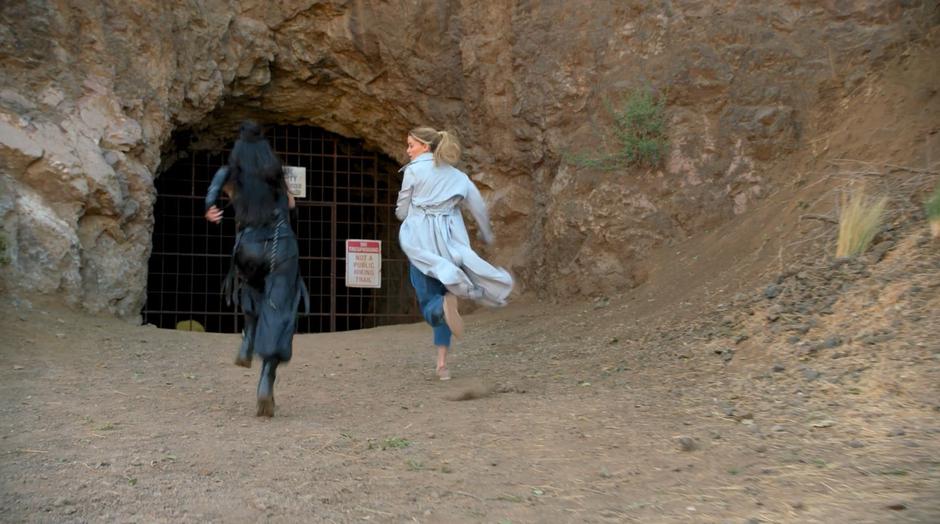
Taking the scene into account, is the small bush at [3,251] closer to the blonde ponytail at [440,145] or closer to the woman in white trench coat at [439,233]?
the woman in white trench coat at [439,233]

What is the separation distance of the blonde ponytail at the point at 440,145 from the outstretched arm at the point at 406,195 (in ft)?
0.62

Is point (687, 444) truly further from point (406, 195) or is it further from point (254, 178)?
point (406, 195)

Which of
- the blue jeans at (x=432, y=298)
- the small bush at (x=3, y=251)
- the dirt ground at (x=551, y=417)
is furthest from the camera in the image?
the small bush at (x=3, y=251)

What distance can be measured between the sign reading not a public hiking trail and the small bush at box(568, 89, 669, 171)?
128 inches

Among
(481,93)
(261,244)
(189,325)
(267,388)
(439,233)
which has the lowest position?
(267,388)

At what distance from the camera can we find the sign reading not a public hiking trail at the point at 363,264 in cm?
1073

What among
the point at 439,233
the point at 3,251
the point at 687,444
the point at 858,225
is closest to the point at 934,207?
the point at 858,225

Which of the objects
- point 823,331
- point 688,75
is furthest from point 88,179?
point 823,331

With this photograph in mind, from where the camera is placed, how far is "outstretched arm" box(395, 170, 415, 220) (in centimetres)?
584

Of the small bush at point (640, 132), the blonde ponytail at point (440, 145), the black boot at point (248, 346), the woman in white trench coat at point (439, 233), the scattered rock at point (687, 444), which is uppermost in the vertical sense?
the small bush at point (640, 132)

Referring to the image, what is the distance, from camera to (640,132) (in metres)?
8.45

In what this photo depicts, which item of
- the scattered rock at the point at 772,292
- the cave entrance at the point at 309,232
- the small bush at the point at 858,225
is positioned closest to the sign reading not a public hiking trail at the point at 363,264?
the cave entrance at the point at 309,232

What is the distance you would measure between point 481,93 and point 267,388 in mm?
5724

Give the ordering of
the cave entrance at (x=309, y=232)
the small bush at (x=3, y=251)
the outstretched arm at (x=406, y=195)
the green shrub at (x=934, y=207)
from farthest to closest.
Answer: the cave entrance at (x=309, y=232) < the small bush at (x=3, y=251) < the outstretched arm at (x=406, y=195) < the green shrub at (x=934, y=207)
